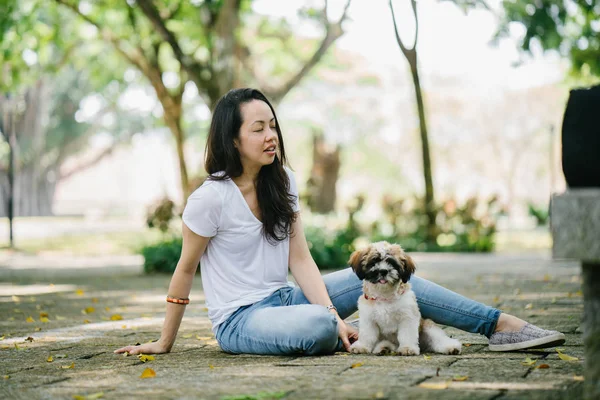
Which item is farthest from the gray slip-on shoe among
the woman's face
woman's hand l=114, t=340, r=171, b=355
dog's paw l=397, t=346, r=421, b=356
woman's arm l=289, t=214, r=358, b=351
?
woman's hand l=114, t=340, r=171, b=355

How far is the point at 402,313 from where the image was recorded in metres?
4.20

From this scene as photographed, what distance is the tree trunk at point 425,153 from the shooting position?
15594mm

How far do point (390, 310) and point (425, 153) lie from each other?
12.9 metres

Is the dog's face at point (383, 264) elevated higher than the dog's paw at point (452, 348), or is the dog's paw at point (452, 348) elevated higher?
the dog's face at point (383, 264)

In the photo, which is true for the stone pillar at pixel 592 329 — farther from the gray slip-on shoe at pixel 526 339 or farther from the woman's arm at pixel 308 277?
the woman's arm at pixel 308 277

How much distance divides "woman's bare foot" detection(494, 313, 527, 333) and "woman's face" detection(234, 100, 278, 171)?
Result: 1415 mm

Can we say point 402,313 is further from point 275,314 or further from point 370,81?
point 370,81

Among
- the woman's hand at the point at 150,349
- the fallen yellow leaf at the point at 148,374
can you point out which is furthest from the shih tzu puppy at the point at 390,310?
the fallen yellow leaf at the point at 148,374

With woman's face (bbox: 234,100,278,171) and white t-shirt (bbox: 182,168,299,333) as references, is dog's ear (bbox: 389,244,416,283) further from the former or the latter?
woman's face (bbox: 234,100,278,171)

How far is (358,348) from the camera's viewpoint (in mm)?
4355

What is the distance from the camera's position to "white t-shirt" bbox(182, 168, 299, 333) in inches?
171

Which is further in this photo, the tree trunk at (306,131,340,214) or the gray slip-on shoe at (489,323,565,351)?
the tree trunk at (306,131,340,214)

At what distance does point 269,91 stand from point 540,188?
1607 inches

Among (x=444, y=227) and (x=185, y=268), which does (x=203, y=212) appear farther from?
(x=444, y=227)
